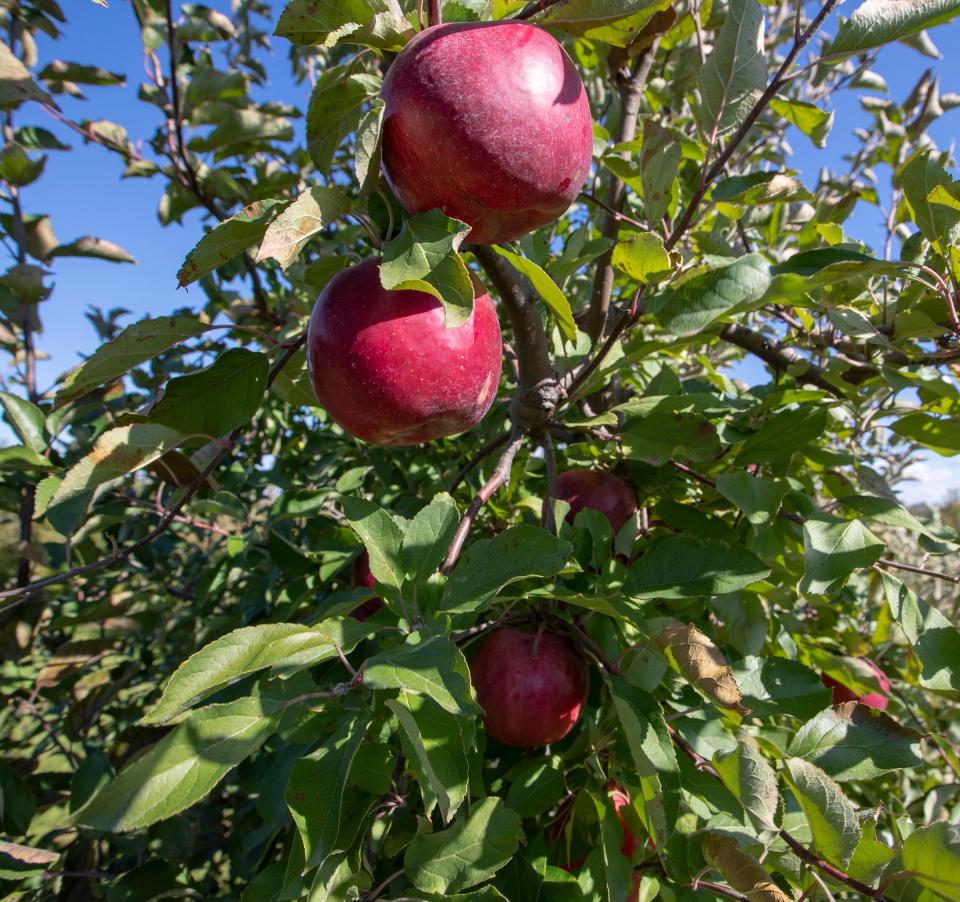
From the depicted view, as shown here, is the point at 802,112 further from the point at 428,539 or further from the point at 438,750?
the point at 438,750

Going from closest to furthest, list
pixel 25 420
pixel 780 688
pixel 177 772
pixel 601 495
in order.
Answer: pixel 177 772 < pixel 780 688 < pixel 601 495 < pixel 25 420

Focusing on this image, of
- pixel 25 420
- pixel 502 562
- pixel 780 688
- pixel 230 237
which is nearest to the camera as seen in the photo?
pixel 230 237

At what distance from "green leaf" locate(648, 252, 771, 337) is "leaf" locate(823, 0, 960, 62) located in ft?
0.88

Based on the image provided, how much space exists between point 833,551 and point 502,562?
0.49 metres

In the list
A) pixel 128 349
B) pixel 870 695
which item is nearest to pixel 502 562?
pixel 128 349

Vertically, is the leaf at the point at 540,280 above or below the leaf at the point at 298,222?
below

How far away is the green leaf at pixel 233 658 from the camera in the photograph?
0.60m

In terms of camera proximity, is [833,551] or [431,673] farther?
[833,551]

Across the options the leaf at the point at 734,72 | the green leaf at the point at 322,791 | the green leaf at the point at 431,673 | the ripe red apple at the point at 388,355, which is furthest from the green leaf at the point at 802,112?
the green leaf at the point at 322,791

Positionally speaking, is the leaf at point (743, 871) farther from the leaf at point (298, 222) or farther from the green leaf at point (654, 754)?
the leaf at point (298, 222)

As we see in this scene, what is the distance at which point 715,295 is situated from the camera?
87 cm

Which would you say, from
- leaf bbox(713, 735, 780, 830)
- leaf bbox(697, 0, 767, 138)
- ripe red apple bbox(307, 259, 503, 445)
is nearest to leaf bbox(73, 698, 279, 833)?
ripe red apple bbox(307, 259, 503, 445)

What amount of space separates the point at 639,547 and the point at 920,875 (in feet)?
2.04

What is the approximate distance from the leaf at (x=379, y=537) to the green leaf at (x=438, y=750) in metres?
0.17
